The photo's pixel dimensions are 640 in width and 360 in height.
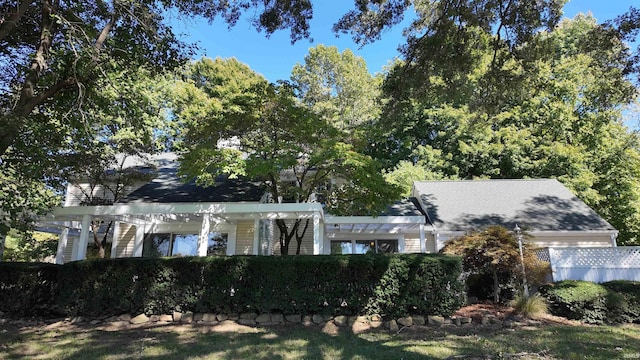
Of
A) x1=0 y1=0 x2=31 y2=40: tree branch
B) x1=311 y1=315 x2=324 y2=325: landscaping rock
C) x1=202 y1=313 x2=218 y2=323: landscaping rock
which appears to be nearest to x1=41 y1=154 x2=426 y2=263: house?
x1=311 y1=315 x2=324 y2=325: landscaping rock

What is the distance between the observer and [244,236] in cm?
1335

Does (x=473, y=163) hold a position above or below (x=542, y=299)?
above

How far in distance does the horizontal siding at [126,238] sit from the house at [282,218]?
3 centimetres

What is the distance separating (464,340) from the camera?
21.4 feet

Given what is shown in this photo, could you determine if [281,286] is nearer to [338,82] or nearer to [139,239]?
[139,239]

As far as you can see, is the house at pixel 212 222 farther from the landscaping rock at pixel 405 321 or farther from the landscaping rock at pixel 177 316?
the landscaping rock at pixel 405 321

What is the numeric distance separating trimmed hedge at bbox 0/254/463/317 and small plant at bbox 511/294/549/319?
5.89 feet

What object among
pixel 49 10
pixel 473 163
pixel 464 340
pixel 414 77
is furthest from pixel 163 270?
pixel 473 163

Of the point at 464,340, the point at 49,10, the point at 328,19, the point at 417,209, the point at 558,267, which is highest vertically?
the point at 328,19

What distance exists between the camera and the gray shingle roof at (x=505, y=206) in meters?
14.3

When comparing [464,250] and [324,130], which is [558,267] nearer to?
[464,250]

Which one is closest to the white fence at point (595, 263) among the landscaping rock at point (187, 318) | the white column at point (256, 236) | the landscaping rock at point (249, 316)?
the landscaping rock at point (249, 316)

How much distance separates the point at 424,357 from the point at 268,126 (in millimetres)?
7718

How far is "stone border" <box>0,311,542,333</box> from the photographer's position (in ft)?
25.5
